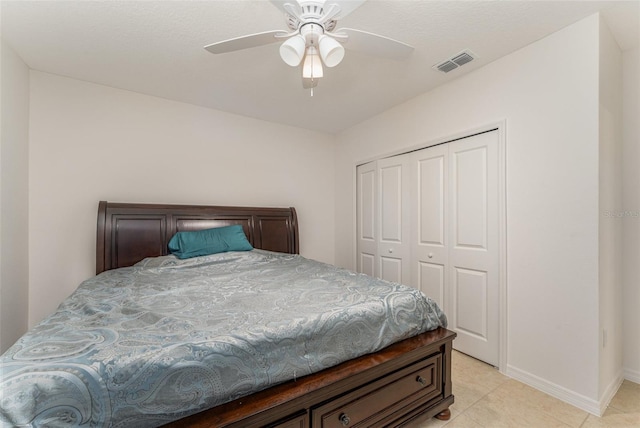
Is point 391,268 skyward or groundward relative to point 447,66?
groundward

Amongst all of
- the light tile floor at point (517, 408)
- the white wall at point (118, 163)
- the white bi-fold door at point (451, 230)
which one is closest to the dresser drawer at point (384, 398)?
the light tile floor at point (517, 408)

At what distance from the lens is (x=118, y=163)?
273 cm

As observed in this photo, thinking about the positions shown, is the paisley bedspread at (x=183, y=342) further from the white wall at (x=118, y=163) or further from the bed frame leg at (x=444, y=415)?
the white wall at (x=118, y=163)

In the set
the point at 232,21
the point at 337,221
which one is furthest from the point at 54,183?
the point at 337,221

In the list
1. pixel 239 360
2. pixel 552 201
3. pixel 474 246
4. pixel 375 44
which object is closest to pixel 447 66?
pixel 375 44

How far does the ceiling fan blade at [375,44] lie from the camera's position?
150 cm

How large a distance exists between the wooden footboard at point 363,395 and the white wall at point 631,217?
155 centimetres

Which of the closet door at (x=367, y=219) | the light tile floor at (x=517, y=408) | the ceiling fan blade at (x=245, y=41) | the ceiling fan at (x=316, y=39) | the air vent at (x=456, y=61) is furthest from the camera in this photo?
the closet door at (x=367, y=219)

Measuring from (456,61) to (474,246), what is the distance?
1.52 metres

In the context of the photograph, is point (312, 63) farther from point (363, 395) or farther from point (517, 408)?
point (517, 408)

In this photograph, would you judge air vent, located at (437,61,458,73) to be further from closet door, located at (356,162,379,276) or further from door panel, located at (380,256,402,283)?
door panel, located at (380,256,402,283)

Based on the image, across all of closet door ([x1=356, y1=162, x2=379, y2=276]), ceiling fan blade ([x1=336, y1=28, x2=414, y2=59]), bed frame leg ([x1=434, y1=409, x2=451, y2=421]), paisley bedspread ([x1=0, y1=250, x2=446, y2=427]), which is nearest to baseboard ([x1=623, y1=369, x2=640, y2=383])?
bed frame leg ([x1=434, y1=409, x2=451, y2=421])

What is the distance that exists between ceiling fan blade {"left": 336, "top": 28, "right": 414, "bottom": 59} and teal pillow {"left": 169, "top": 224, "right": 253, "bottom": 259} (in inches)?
78.3

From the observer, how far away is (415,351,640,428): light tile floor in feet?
5.32
